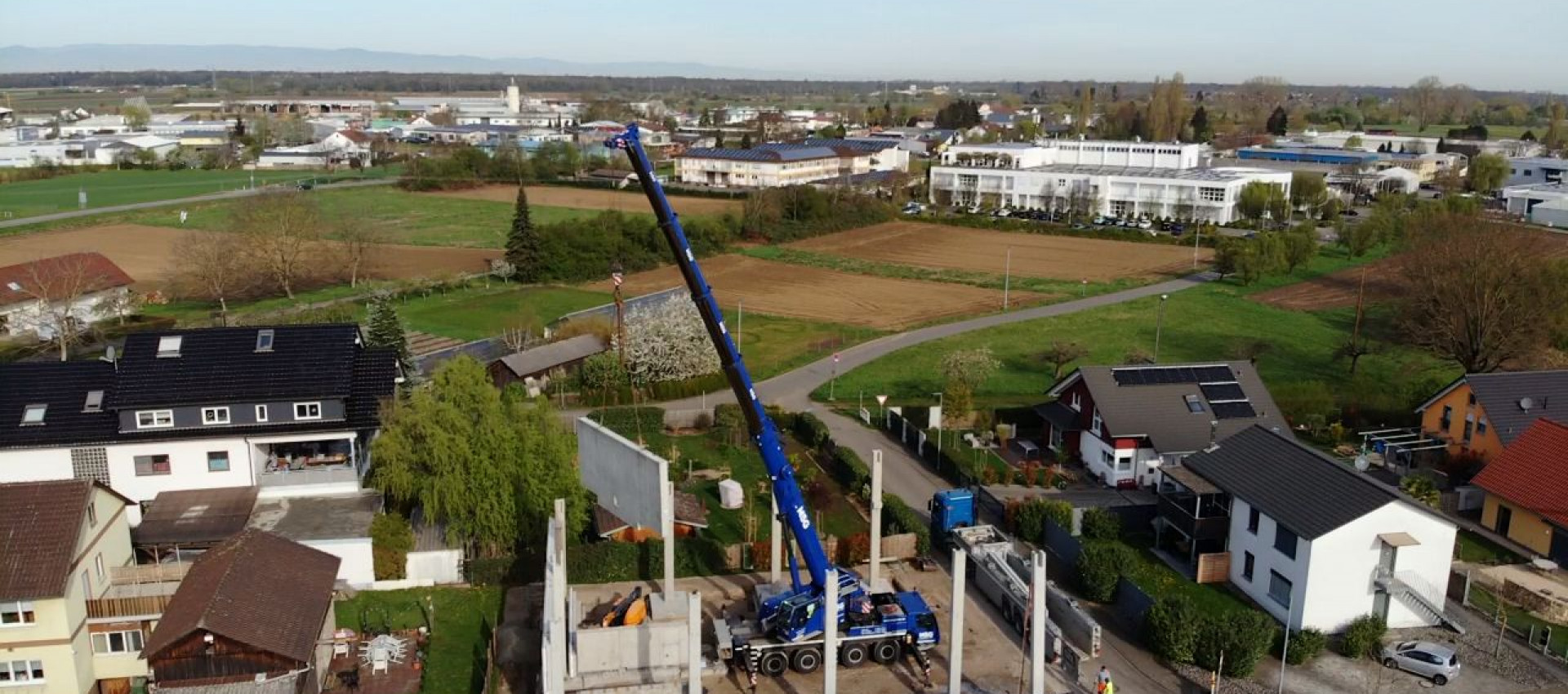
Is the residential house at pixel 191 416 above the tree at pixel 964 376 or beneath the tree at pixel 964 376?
above

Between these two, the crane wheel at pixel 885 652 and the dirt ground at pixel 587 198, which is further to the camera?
the dirt ground at pixel 587 198

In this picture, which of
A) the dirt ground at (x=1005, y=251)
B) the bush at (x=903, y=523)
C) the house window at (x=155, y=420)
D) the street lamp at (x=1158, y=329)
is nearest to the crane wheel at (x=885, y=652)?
the bush at (x=903, y=523)

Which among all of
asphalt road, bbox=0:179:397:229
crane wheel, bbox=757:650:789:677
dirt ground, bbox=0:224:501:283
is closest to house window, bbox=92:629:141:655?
crane wheel, bbox=757:650:789:677

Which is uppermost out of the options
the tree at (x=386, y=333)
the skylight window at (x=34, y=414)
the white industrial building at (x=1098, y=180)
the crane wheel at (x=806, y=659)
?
the white industrial building at (x=1098, y=180)

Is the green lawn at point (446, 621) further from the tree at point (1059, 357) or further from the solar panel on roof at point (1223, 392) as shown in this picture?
the tree at point (1059, 357)

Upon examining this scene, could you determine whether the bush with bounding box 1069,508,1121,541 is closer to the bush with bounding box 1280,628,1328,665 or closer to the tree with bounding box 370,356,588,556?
the bush with bounding box 1280,628,1328,665
